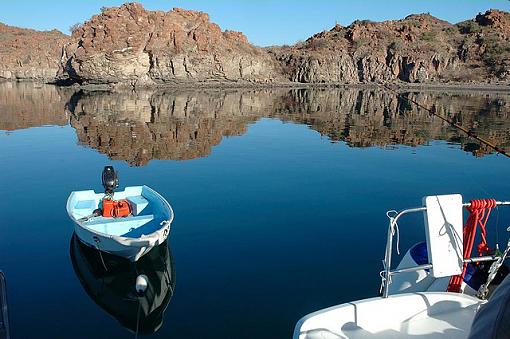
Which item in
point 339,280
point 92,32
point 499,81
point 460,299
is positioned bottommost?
point 339,280

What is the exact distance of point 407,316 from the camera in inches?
232

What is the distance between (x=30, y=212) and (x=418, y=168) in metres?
18.1

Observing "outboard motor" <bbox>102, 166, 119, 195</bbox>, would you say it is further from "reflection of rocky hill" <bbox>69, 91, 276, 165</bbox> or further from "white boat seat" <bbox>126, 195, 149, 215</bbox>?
"reflection of rocky hill" <bbox>69, 91, 276, 165</bbox>

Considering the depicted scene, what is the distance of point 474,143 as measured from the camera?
28906 mm

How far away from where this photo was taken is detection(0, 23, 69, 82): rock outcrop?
122000 mm

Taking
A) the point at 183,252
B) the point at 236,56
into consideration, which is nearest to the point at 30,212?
the point at 183,252

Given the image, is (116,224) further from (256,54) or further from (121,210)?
(256,54)

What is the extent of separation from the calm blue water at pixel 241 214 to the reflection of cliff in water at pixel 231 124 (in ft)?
1.35

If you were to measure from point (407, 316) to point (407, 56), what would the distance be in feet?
342

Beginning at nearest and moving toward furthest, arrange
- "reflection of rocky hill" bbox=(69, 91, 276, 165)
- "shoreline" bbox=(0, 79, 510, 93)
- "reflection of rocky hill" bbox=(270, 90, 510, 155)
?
"reflection of rocky hill" bbox=(69, 91, 276, 165) < "reflection of rocky hill" bbox=(270, 90, 510, 155) < "shoreline" bbox=(0, 79, 510, 93)

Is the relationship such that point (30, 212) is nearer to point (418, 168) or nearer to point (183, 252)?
point (183, 252)

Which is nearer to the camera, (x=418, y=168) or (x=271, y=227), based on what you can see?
(x=271, y=227)

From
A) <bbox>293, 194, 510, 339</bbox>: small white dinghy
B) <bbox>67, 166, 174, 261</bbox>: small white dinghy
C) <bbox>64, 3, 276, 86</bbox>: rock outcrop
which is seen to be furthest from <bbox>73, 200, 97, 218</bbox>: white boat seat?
<bbox>64, 3, 276, 86</bbox>: rock outcrop

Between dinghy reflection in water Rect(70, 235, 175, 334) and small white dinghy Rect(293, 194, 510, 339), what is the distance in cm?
416
